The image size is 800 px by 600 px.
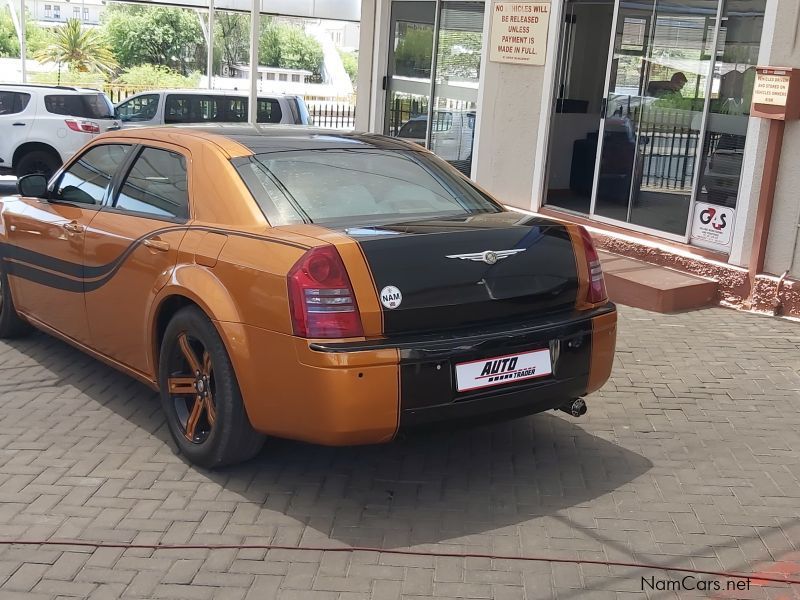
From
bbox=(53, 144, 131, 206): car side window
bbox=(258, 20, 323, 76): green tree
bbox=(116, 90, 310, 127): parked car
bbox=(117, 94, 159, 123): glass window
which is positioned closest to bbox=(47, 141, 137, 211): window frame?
bbox=(53, 144, 131, 206): car side window

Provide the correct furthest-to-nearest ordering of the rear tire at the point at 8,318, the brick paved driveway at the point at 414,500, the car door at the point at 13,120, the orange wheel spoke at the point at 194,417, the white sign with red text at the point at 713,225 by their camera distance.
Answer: the car door at the point at 13,120
the white sign with red text at the point at 713,225
the rear tire at the point at 8,318
the orange wheel spoke at the point at 194,417
the brick paved driveway at the point at 414,500

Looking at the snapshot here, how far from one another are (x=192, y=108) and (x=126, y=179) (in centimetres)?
1236

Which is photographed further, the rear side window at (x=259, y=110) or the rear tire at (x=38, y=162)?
the rear side window at (x=259, y=110)

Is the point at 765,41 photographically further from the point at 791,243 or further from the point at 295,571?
the point at 295,571

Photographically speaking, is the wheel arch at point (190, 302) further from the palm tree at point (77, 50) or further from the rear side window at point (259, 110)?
the palm tree at point (77, 50)

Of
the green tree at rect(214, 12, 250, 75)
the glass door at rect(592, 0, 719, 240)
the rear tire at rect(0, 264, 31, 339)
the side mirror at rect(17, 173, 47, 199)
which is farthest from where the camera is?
the green tree at rect(214, 12, 250, 75)

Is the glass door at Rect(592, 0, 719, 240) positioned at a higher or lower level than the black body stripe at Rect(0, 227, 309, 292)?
higher

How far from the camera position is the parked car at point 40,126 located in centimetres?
1517

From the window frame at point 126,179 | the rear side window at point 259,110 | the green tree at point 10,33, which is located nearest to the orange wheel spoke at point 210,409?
the window frame at point 126,179

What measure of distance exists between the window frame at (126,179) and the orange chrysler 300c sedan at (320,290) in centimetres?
1

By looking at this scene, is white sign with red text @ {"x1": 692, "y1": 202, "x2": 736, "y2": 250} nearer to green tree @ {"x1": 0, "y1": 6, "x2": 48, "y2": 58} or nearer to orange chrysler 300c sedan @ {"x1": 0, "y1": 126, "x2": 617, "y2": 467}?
orange chrysler 300c sedan @ {"x1": 0, "y1": 126, "x2": 617, "y2": 467}

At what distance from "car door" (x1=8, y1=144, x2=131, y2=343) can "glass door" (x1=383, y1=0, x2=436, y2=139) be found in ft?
24.6

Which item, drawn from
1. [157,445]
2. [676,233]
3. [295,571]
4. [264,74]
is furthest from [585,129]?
[264,74]

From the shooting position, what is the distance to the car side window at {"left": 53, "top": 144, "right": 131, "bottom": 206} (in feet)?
17.6
